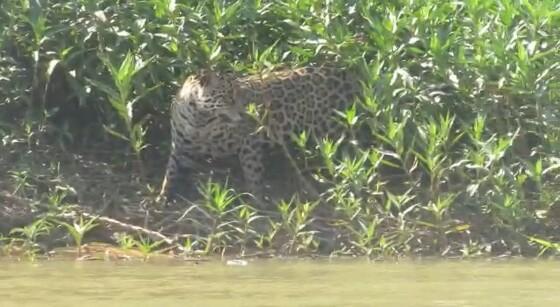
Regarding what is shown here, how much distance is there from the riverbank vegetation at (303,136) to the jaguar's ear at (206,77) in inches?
1.7

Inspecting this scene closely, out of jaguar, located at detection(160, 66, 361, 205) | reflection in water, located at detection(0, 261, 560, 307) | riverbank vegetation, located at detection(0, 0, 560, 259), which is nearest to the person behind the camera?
reflection in water, located at detection(0, 261, 560, 307)

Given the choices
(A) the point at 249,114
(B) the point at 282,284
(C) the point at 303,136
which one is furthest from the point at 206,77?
(B) the point at 282,284

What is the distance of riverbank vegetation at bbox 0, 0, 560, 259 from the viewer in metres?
7.62

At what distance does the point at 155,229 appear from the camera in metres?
7.84

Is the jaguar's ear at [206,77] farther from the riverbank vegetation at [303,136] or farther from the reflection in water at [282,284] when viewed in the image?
the reflection in water at [282,284]

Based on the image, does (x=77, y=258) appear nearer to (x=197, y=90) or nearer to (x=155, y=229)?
(x=155, y=229)

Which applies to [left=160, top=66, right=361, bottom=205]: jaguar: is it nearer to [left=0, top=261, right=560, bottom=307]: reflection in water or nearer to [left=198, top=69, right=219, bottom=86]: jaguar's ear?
[left=198, top=69, right=219, bottom=86]: jaguar's ear

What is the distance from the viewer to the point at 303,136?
321 inches

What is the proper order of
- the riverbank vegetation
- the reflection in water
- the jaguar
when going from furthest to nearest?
the jaguar < the riverbank vegetation < the reflection in water

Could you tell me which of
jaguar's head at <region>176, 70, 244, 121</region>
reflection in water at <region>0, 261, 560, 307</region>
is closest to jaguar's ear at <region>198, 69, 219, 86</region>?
jaguar's head at <region>176, 70, 244, 121</region>

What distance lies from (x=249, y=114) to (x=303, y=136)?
41 centimetres

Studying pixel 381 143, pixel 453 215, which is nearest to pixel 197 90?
pixel 381 143

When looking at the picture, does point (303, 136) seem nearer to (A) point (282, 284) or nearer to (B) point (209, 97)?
(B) point (209, 97)

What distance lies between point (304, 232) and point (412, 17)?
1676mm
